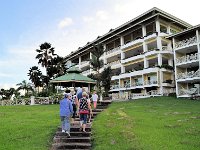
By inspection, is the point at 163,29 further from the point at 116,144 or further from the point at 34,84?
the point at 116,144

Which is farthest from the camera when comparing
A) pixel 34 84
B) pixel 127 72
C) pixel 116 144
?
pixel 34 84

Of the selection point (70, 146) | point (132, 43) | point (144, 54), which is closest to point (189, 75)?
point (144, 54)

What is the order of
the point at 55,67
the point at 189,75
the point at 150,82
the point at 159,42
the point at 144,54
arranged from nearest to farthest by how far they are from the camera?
the point at 189,75, the point at 159,42, the point at 150,82, the point at 144,54, the point at 55,67

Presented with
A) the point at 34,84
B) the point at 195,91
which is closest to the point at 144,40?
the point at 195,91

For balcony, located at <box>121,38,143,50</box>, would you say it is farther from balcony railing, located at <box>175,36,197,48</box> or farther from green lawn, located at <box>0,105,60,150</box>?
green lawn, located at <box>0,105,60,150</box>

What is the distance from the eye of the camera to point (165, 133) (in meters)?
13.7

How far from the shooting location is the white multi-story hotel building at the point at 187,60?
3756 cm

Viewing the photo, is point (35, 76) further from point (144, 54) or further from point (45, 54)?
point (144, 54)

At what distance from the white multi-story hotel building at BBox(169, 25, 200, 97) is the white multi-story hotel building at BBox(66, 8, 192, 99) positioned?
8.50 feet

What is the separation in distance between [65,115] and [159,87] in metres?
32.1

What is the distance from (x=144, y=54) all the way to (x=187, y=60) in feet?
29.0

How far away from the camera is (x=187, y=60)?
39.3 meters

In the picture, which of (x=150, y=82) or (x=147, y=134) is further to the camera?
(x=150, y=82)

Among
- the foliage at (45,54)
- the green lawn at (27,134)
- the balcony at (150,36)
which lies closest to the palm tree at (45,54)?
the foliage at (45,54)
